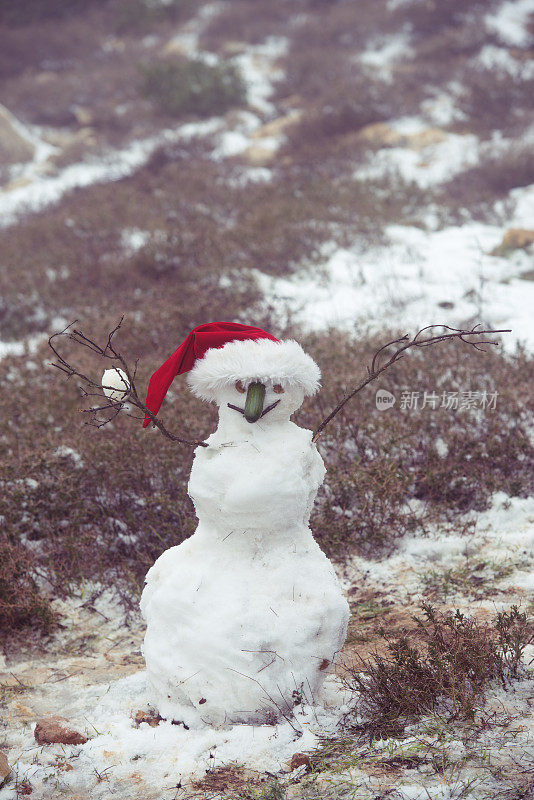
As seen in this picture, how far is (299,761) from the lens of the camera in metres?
1.85

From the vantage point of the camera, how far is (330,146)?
9594 mm

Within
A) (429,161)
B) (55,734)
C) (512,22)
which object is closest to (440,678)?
(55,734)

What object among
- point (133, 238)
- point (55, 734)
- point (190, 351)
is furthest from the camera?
point (133, 238)

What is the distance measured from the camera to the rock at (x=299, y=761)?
1829mm

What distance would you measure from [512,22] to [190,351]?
13.3 metres

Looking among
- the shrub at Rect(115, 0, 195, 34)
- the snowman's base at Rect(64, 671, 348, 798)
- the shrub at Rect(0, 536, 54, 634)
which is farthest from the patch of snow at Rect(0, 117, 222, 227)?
the snowman's base at Rect(64, 671, 348, 798)

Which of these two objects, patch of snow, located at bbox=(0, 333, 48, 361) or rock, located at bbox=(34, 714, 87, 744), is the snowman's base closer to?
rock, located at bbox=(34, 714, 87, 744)

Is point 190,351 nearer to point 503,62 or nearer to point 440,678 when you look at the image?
point 440,678

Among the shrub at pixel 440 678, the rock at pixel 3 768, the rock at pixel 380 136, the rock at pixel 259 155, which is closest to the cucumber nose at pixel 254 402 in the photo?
the shrub at pixel 440 678

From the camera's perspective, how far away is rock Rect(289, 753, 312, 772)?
183cm

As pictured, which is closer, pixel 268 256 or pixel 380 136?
pixel 268 256

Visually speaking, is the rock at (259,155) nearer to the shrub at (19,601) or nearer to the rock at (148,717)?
the shrub at (19,601)

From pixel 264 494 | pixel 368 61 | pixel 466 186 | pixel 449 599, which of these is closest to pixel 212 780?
pixel 264 494

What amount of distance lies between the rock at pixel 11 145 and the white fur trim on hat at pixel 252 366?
11.2m
